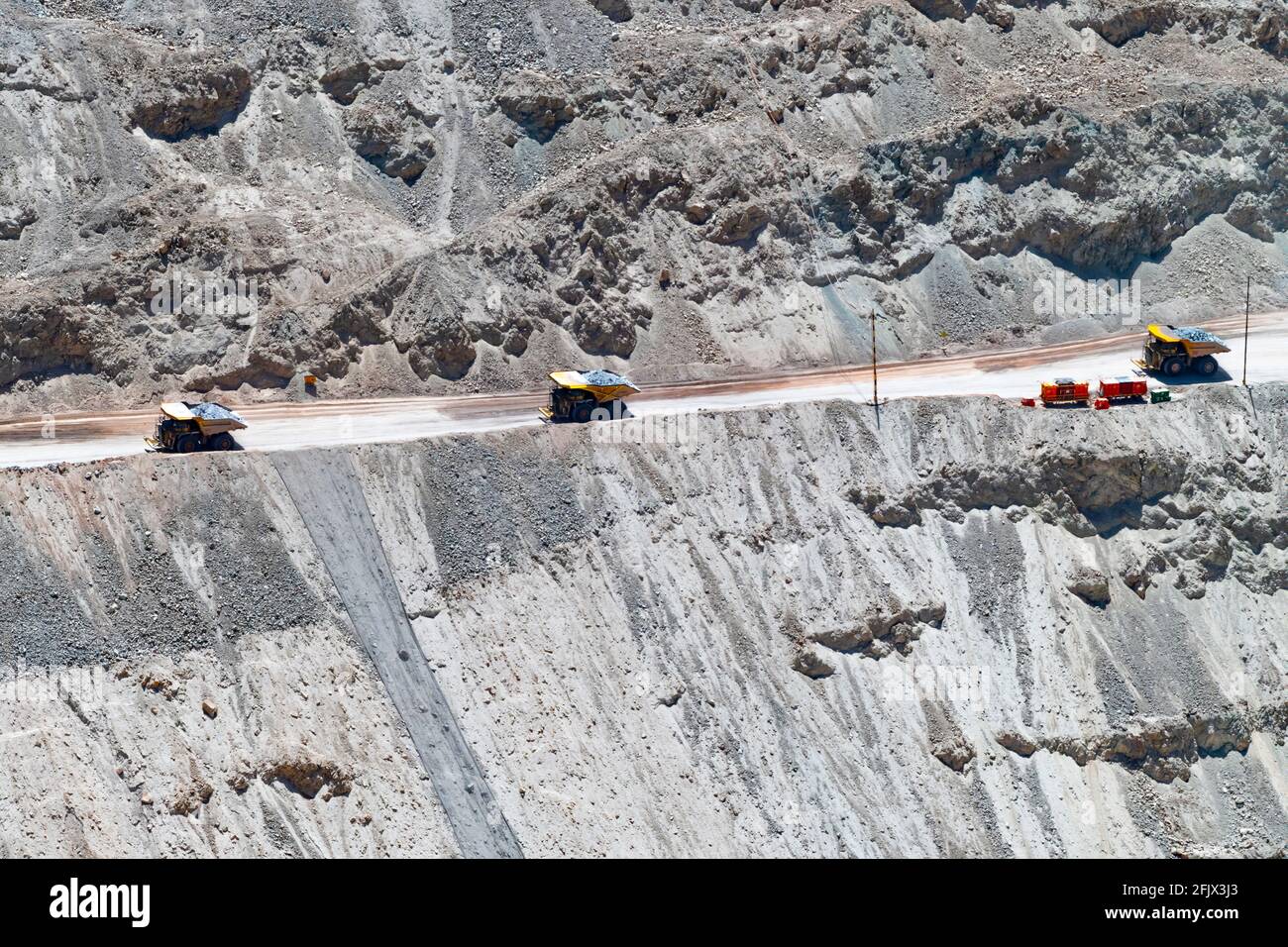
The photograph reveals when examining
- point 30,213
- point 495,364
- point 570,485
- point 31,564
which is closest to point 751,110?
point 495,364

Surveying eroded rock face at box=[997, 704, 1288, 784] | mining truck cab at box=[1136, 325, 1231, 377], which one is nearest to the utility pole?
mining truck cab at box=[1136, 325, 1231, 377]

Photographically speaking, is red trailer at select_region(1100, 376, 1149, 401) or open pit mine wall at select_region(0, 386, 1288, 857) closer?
open pit mine wall at select_region(0, 386, 1288, 857)

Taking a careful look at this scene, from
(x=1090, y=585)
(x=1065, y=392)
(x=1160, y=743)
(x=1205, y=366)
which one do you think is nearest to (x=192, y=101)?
(x=1065, y=392)

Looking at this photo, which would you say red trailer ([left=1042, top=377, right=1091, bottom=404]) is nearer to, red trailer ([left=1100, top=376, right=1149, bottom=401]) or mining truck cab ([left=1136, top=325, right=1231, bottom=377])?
red trailer ([left=1100, top=376, right=1149, bottom=401])

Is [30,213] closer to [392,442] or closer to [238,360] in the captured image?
[238,360]

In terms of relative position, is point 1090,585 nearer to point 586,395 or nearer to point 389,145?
point 586,395

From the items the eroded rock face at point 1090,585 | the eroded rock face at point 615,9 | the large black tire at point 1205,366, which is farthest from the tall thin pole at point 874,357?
the eroded rock face at point 615,9

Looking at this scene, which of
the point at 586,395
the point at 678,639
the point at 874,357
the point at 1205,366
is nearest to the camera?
the point at 678,639
